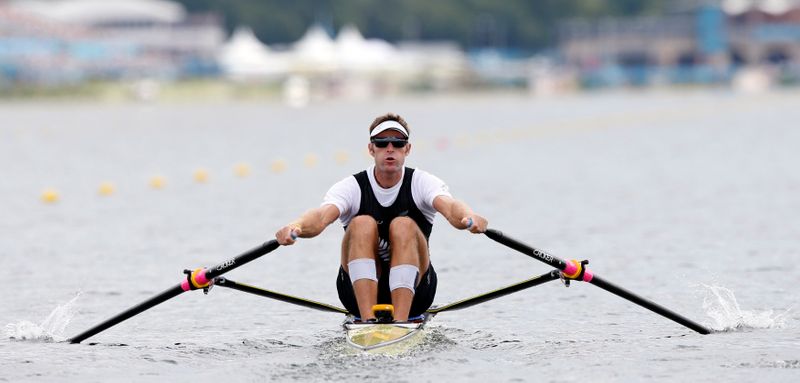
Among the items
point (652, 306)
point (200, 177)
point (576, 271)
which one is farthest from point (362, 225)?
point (200, 177)

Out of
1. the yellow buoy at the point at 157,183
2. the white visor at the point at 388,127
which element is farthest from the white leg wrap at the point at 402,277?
the yellow buoy at the point at 157,183

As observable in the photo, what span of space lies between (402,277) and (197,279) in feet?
5.83

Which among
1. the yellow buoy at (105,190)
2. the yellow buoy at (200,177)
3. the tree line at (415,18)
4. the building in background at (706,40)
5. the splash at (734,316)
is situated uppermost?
the tree line at (415,18)

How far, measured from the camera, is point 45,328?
1446 cm

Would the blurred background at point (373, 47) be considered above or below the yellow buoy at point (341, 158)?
above

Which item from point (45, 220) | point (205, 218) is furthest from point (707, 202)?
point (45, 220)

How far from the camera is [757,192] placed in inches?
1188

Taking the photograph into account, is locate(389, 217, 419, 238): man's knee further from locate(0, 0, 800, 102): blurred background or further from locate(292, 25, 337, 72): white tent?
locate(292, 25, 337, 72): white tent

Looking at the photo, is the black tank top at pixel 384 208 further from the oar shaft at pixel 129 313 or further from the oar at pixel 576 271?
the oar shaft at pixel 129 313

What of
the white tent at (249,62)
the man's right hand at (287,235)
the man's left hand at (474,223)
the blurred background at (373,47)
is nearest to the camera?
the man's right hand at (287,235)

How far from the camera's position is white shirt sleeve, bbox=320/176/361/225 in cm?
1308

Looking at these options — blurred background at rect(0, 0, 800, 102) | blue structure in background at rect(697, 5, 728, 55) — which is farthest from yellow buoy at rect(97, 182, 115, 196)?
blue structure in background at rect(697, 5, 728, 55)

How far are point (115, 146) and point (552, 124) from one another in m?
24.1

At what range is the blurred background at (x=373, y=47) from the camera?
129750 mm
